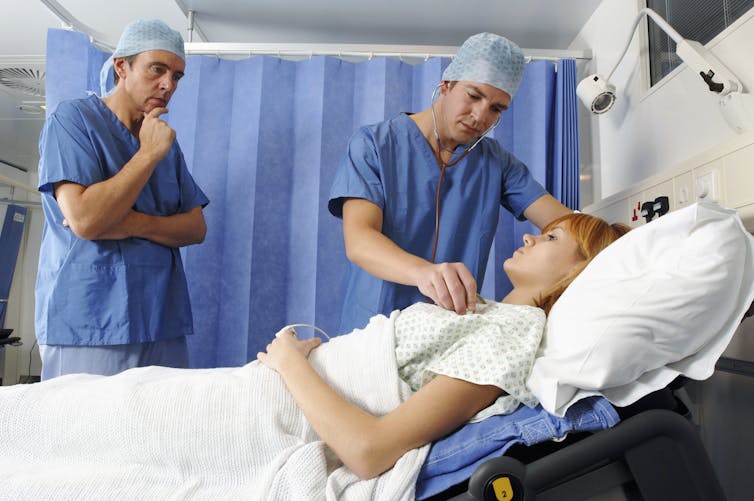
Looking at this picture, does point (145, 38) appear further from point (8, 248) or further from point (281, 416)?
point (8, 248)

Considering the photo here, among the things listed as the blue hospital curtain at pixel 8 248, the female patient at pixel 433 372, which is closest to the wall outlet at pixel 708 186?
the female patient at pixel 433 372

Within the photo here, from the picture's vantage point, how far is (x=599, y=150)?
2.27 metres

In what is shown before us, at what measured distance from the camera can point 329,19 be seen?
8.25 ft

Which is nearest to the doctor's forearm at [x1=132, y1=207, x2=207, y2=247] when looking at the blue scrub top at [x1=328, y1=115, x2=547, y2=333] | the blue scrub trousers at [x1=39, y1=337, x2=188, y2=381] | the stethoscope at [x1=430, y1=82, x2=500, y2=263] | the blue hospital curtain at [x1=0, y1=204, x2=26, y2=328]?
the blue scrub trousers at [x1=39, y1=337, x2=188, y2=381]

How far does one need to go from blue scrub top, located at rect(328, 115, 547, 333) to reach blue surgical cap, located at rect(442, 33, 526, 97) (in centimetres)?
21

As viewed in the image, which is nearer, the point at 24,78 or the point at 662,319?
the point at 662,319

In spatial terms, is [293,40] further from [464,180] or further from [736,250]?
[736,250]

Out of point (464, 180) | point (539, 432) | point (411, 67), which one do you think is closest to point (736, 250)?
point (539, 432)

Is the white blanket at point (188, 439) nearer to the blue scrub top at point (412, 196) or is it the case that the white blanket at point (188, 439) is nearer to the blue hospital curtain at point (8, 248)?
the blue scrub top at point (412, 196)

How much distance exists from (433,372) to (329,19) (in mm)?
2054

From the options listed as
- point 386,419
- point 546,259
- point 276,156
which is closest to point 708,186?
point 546,259

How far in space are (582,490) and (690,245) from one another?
0.37 metres

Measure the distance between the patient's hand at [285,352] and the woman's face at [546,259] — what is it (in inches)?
18.0

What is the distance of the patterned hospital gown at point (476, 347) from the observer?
32.4 inches
